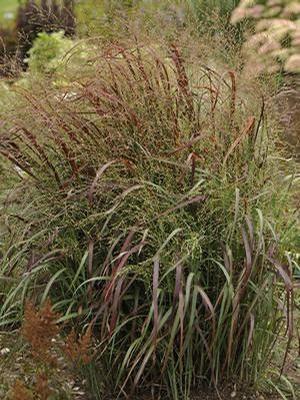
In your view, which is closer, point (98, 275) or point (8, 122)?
point (98, 275)

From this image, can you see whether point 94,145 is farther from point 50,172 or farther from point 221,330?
point 221,330

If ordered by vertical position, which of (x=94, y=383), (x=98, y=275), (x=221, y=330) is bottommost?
(x=94, y=383)

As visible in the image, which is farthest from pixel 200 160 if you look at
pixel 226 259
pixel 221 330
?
pixel 221 330

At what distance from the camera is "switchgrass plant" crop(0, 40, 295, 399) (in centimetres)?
362

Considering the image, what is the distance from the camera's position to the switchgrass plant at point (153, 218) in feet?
11.9

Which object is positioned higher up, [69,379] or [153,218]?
[153,218]

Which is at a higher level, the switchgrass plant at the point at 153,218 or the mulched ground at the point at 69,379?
the switchgrass plant at the point at 153,218

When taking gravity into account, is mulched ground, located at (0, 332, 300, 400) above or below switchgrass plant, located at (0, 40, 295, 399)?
below

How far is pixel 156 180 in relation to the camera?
382cm

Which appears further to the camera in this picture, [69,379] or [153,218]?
[69,379]

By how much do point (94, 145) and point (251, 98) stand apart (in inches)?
28.4

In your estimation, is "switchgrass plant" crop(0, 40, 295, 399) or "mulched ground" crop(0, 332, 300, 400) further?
"mulched ground" crop(0, 332, 300, 400)

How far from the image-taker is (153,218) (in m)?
3.58

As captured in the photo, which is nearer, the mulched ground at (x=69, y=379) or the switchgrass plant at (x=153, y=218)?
the switchgrass plant at (x=153, y=218)
